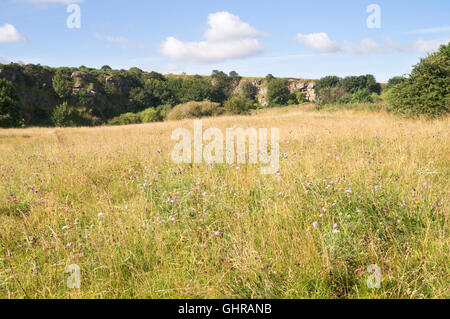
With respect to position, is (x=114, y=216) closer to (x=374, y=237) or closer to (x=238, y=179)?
(x=238, y=179)

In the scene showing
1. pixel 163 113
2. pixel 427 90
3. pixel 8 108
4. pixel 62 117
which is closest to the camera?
pixel 427 90

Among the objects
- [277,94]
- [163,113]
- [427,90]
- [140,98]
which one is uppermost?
[277,94]

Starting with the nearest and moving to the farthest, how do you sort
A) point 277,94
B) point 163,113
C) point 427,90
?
point 427,90
point 163,113
point 277,94

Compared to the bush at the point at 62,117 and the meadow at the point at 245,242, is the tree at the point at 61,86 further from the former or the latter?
the meadow at the point at 245,242

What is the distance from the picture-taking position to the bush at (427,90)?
12.6 metres

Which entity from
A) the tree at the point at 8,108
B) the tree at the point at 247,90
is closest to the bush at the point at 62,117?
the tree at the point at 8,108

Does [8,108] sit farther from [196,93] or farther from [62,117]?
[196,93]

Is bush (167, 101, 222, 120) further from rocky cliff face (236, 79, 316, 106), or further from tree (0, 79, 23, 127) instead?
rocky cliff face (236, 79, 316, 106)

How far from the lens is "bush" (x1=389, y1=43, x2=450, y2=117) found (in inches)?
496

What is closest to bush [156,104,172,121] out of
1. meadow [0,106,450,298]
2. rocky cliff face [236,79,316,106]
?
meadow [0,106,450,298]

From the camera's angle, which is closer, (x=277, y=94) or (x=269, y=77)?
(x=277, y=94)

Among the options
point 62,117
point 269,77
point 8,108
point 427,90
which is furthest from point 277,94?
point 427,90

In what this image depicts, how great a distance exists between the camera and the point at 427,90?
13.0m
